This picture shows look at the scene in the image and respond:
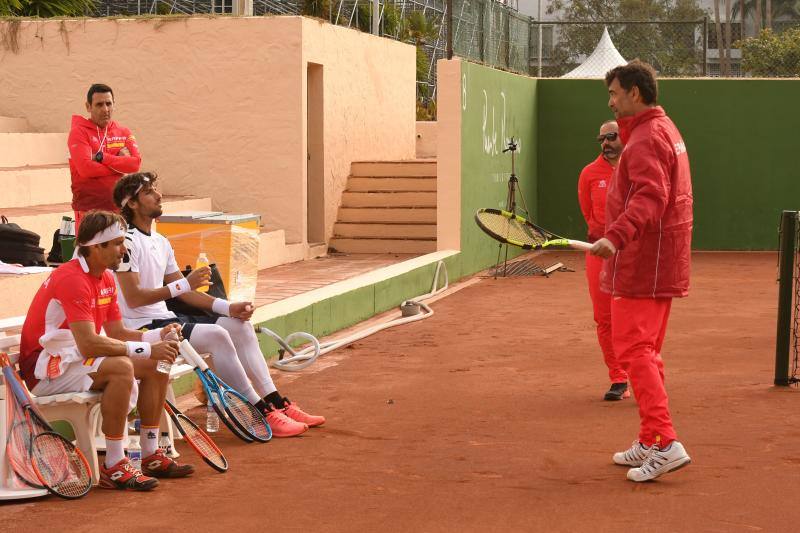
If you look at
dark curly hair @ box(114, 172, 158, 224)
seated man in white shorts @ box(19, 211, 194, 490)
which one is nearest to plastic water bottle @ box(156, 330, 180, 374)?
seated man in white shorts @ box(19, 211, 194, 490)

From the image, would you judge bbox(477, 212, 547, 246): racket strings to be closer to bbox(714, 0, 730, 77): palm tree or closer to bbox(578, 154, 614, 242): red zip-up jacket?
bbox(578, 154, 614, 242): red zip-up jacket

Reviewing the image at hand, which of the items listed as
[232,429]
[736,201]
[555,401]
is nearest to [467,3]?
[736,201]

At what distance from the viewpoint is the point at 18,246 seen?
936 cm

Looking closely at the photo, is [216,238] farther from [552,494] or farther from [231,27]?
[231,27]

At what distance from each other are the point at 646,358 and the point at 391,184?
1183cm

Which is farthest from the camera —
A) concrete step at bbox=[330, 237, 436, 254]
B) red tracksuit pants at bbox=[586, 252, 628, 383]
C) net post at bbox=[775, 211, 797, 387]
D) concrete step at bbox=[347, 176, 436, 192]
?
concrete step at bbox=[347, 176, 436, 192]

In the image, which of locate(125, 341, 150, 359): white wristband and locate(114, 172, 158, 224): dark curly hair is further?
locate(114, 172, 158, 224): dark curly hair

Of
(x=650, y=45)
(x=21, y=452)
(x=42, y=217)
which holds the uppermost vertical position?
(x=650, y=45)

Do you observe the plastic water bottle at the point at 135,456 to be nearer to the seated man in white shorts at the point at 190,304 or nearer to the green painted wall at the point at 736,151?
the seated man in white shorts at the point at 190,304

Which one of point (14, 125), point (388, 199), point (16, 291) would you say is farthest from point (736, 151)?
point (16, 291)

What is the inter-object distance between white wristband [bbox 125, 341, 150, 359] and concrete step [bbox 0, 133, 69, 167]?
834 centimetres

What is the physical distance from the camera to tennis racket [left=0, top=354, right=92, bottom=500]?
18.5 feet

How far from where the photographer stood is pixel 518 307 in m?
13.0

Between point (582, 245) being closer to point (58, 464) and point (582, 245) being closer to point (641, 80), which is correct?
point (641, 80)
